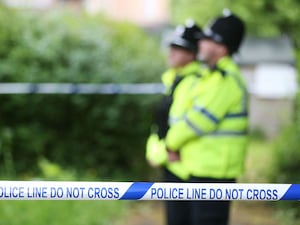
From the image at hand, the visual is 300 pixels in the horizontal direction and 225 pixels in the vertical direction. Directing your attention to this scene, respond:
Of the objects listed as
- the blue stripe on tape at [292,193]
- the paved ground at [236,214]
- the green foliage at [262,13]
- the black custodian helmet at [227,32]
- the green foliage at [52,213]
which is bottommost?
the paved ground at [236,214]

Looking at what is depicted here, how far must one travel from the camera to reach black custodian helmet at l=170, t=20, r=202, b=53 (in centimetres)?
442

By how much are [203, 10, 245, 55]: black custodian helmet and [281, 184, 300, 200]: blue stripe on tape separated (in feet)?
4.75

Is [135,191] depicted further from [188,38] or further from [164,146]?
[188,38]

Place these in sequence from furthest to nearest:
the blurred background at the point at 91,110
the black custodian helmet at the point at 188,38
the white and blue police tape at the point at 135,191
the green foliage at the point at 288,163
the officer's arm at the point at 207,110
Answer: the blurred background at the point at 91,110 → the green foliage at the point at 288,163 → the black custodian helmet at the point at 188,38 → the officer's arm at the point at 207,110 → the white and blue police tape at the point at 135,191

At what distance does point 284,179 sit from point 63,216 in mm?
2110

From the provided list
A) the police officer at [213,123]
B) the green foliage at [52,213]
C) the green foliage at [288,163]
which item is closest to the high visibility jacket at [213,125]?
the police officer at [213,123]

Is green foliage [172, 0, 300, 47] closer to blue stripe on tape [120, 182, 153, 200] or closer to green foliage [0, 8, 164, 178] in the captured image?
green foliage [0, 8, 164, 178]

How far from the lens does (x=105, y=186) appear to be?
2.81m

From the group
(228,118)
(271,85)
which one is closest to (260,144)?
(271,85)

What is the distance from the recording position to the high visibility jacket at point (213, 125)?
4.02 metres

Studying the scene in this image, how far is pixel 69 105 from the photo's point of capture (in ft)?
23.0

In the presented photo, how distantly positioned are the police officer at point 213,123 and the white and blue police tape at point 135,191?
1150 mm

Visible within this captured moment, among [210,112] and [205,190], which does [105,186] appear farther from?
[210,112]

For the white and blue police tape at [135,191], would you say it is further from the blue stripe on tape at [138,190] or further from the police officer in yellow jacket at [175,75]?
the police officer in yellow jacket at [175,75]
